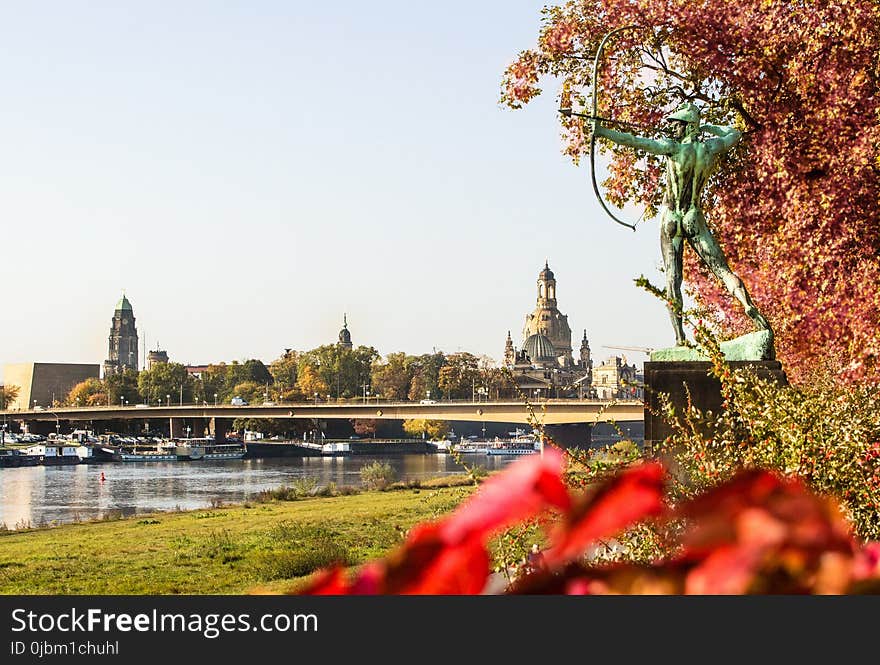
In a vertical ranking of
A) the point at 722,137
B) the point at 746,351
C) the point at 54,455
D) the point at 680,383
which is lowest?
the point at 54,455

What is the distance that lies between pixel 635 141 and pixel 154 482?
54.8m

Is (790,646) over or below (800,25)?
below

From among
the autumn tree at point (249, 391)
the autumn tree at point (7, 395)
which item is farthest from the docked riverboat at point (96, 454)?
the autumn tree at point (7, 395)

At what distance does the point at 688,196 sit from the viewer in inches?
472

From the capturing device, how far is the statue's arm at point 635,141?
10.9 metres

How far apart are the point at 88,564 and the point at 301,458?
247 ft

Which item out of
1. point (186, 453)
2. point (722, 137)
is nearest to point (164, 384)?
point (186, 453)

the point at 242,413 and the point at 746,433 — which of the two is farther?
the point at 242,413

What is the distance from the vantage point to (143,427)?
136 m

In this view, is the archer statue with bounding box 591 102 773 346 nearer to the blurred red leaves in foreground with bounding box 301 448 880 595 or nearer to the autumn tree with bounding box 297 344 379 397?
the blurred red leaves in foreground with bounding box 301 448 880 595

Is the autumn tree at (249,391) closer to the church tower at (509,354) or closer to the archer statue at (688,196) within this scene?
the church tower at (509,354)

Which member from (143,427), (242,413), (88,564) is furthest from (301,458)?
(88,564)

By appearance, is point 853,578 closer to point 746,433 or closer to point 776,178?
point 746,433

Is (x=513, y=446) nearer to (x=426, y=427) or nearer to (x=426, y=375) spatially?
(x=426, y=427)
